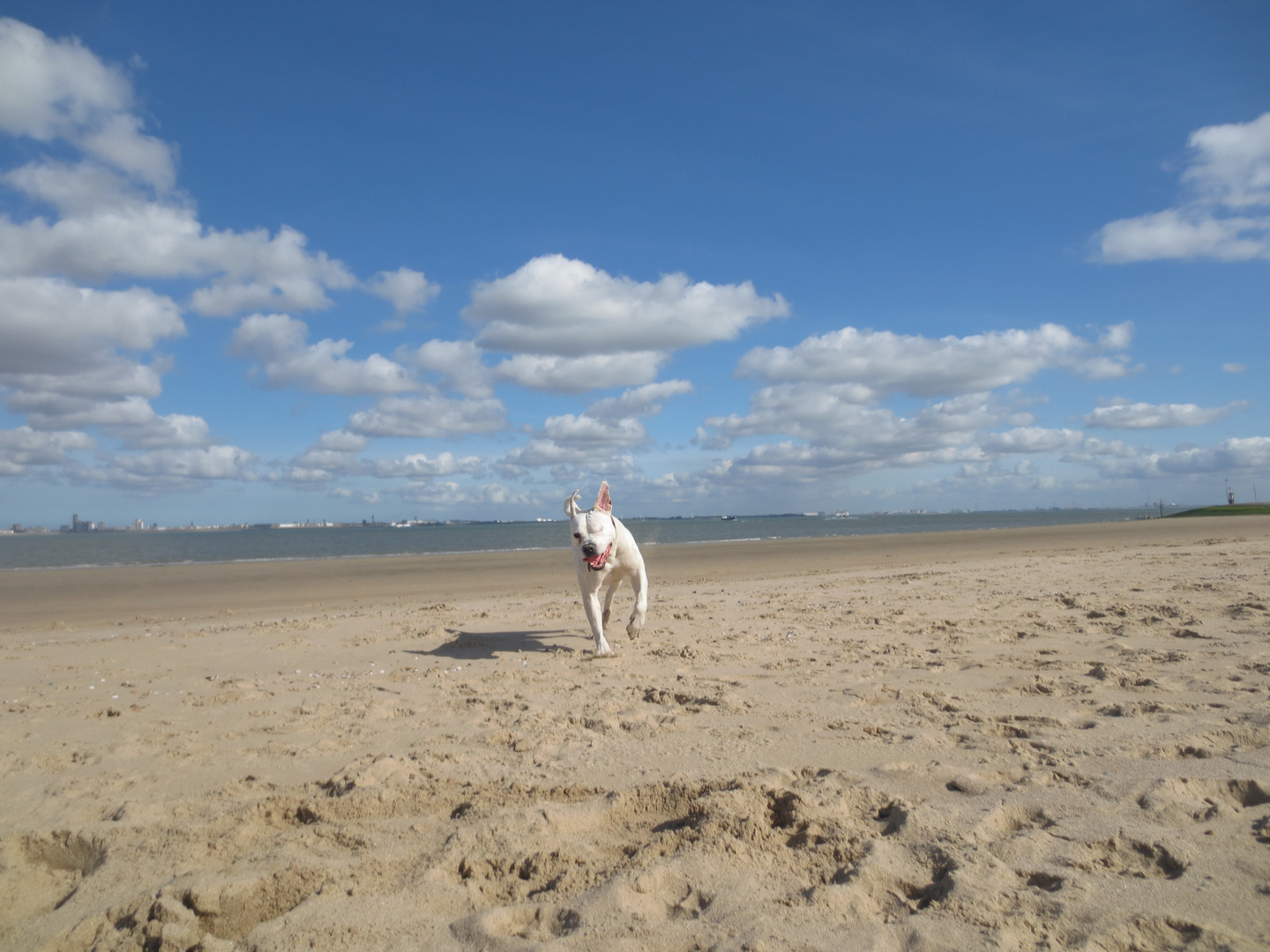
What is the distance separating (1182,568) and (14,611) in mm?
24280

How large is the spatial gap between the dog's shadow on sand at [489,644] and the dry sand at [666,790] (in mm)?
105

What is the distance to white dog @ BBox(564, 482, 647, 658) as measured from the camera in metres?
8.09

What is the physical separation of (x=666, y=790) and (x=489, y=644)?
5.74 metres

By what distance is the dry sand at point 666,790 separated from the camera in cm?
271

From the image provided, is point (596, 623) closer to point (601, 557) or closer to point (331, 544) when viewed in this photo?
point (601, 557)

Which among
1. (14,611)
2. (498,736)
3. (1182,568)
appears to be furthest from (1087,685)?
(14,611)

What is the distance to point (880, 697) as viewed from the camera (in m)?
5.64

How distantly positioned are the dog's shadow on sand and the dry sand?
11 cm

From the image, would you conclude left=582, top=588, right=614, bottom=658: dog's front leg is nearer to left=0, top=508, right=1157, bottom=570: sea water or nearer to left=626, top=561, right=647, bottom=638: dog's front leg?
left=626, top=561, right=647, bottom=638: dog's front leg

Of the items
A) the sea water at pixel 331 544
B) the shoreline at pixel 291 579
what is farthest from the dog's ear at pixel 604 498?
the sea water at pixel 331 544

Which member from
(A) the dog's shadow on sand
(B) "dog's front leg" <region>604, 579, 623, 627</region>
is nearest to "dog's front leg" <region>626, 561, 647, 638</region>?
(B) "dog's front leg" <region>604, 579, 623, 627</region>

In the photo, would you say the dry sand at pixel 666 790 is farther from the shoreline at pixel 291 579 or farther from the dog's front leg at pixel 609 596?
the shoreline at pixel 291 579

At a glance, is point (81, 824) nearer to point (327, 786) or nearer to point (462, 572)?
point (327, 786)

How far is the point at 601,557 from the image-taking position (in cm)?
810
